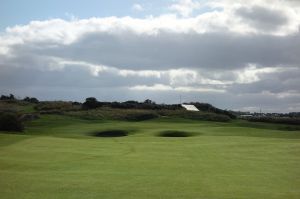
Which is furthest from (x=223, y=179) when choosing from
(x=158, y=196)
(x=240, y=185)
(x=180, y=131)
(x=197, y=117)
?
(x=197, y=117)

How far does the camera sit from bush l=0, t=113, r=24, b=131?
65225mm

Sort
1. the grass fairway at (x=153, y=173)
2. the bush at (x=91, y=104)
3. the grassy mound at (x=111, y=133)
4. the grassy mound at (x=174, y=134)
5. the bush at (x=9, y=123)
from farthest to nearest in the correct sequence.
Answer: the bush at (x=91, y=104) < the grassy mound at (x=111, y=133) < the bush at (x=9, y=123) < the grassy mound at (x=174, y=134) < the grass fairway at (x=153, y=173)

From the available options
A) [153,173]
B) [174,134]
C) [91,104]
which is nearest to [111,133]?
[174,134]

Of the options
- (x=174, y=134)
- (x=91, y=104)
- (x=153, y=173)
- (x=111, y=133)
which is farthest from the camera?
(x=91, y=104)

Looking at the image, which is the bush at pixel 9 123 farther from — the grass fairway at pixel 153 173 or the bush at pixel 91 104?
the bush at pixel 91 104

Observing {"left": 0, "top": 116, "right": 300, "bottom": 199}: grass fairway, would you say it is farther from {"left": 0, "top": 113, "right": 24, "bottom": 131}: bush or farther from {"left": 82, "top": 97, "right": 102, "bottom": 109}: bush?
{"left": 82, "top": 97, "right": 102, "bottom": 109}: bush

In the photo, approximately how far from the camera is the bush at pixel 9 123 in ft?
214

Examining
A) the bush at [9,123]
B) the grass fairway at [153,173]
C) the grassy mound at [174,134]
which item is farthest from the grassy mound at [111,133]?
the grass fairway at [153,173]

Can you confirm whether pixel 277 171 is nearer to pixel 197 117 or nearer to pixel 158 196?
pixel 158 196

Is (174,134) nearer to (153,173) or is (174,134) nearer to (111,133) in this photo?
(111,133)

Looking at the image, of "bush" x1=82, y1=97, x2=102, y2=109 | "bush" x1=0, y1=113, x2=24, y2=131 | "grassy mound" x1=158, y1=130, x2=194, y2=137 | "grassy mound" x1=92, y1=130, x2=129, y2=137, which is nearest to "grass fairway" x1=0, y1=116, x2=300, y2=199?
"grassy mound" x1=158, y1=130, x2=194, y2=137

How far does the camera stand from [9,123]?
66.1 m

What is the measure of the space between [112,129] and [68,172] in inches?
1866

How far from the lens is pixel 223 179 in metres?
22.0
